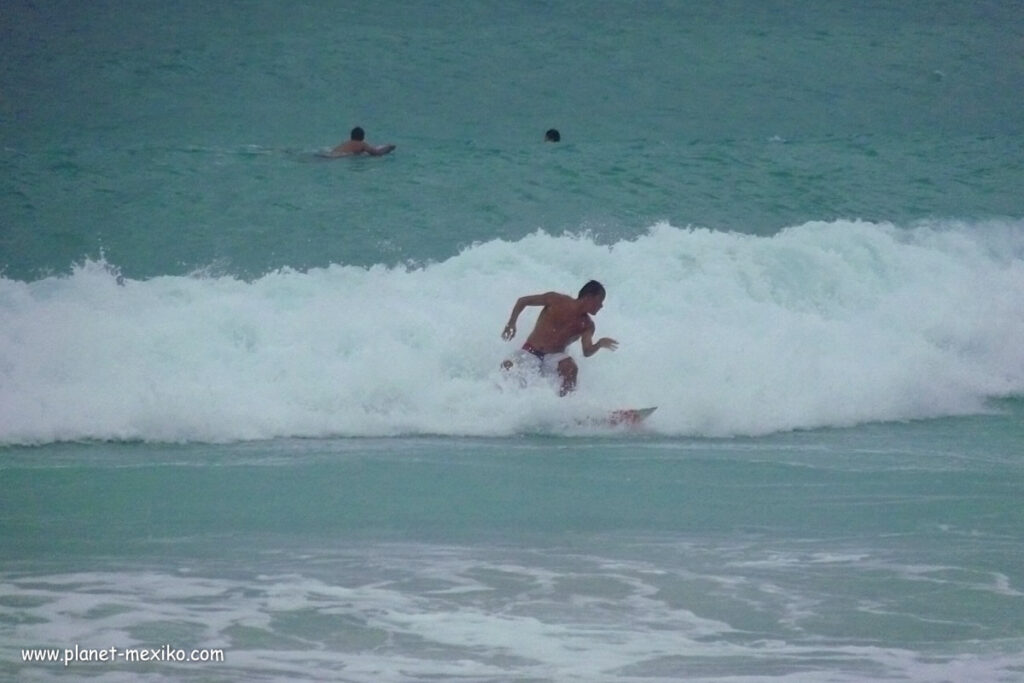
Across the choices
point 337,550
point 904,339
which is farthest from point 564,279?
point 337,550

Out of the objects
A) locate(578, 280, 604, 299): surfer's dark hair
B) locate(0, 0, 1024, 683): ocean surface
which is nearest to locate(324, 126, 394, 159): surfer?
locate(0, 0, 1024, 683): ocean surface

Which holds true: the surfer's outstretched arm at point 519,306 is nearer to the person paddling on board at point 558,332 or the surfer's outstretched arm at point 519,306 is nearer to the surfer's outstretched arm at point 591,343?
the person paddling on board at point 558,332

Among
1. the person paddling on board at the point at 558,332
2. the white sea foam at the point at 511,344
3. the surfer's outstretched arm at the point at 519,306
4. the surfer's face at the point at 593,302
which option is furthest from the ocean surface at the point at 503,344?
the surfer's face at the point at 593,302

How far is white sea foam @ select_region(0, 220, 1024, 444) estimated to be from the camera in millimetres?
9508

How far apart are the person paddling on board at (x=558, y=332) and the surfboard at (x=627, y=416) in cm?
39

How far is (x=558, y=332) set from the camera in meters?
9.72

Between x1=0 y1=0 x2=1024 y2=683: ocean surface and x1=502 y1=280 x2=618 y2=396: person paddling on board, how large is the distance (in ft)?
0.66

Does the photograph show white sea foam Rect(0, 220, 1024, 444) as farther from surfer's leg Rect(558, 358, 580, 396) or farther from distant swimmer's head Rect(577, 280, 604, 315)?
distant swimmer's head Rect(577, 280, 604, 315)

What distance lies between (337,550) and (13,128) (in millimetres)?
14010

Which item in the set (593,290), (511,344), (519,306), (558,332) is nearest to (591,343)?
(558,332)

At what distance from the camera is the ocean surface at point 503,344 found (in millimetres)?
5512

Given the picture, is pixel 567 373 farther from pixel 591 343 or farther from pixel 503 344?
pixel 503 344

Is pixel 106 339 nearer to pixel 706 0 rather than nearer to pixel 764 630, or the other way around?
pixel 764 630

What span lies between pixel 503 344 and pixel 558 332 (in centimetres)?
74
